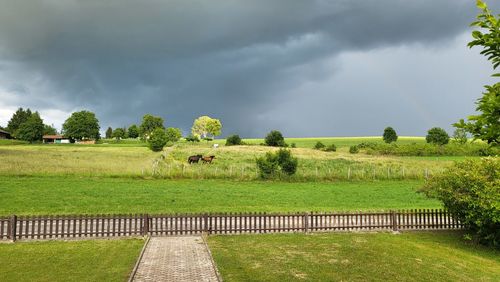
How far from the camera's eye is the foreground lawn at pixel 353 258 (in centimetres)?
1427

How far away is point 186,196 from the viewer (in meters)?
32.8

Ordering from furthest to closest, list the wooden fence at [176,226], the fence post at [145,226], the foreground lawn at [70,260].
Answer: the fence post at [145,226]
the wooden fence at [176,226]
the foreground lawn at [70,260]

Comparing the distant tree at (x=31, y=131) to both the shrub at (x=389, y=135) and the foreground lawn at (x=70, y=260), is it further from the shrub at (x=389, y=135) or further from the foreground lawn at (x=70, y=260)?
the foreground lawn at (x=70, y=260)

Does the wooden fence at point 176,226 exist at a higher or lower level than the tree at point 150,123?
lower

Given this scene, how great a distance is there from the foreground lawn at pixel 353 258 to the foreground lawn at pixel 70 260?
3.95 metres

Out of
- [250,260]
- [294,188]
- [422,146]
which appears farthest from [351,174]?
[422,146]

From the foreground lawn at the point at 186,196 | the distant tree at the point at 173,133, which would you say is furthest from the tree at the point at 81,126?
the foreground lawn at the point at 186,196

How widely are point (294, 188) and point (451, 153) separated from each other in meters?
72.7

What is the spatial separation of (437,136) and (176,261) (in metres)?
116

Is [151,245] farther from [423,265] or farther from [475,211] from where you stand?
[475,211]

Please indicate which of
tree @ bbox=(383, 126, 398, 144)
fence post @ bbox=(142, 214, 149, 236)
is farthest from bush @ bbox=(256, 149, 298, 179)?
tree @ bbox=(383, 126, 398, 144)

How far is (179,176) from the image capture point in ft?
143

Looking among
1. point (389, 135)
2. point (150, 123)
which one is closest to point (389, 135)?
point (389, 135)

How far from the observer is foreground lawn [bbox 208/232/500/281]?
14.3 meters
